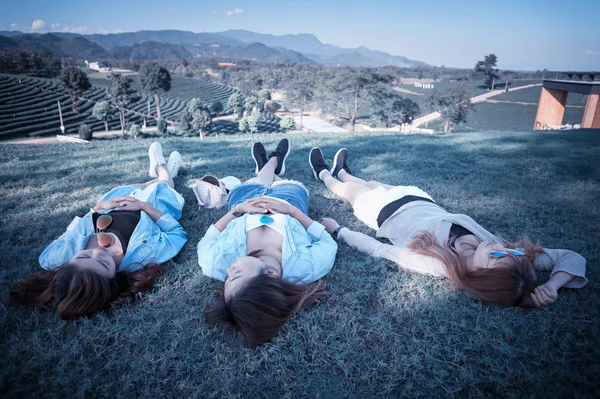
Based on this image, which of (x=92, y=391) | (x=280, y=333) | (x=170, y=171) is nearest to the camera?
(x=92, y=391)

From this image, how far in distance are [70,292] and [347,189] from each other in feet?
8.68

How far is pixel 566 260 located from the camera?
208cm

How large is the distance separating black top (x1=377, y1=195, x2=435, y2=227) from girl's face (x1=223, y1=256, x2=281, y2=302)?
1.23 meters

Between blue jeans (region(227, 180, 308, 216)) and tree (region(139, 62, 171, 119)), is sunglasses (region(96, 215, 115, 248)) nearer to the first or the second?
blue jeans (region(227, 180, 308, 216))

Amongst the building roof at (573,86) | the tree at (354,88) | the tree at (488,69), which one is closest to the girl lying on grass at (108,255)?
the building roof at (573,86)

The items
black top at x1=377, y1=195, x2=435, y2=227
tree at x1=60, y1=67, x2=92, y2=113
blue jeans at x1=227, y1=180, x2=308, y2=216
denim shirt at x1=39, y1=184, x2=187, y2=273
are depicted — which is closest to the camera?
denim shirt at x1=39, y1=184, x2=187, y2=273

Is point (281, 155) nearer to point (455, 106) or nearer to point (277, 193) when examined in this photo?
point (277, 193)

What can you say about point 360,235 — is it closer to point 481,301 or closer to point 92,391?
point 481,301

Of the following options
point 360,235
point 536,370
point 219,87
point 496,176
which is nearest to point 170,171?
point 360,235

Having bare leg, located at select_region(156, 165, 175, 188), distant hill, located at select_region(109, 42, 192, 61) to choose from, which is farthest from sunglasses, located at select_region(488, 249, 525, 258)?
distant hill, located at select_region(109, 42, 192, 61)

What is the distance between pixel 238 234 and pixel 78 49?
→ 151 metres

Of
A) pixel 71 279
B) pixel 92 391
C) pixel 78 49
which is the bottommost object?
pixel 92 391

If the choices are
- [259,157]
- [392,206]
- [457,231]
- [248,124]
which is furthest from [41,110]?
[457,231]

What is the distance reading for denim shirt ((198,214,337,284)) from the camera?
216 centimetres
